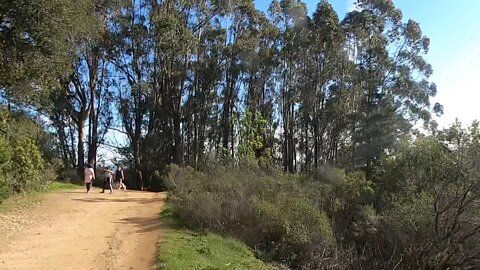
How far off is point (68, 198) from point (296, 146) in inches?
1184

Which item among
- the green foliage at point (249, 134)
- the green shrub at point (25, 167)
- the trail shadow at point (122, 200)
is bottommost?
the trail shadow at point (122, 200)

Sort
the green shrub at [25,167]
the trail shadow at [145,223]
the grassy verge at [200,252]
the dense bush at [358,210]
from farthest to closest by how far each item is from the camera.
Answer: the green shrub at [25,167]
the dense bush at [358,210]
the trail shadow at [145,223]
the grassy verge at [200,252]

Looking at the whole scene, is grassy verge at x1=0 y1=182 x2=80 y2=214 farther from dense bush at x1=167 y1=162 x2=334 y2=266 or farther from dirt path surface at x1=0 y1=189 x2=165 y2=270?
dense bush at x1=167 y1=162 x2=334 y2=266

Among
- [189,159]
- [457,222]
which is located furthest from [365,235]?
[189,159]

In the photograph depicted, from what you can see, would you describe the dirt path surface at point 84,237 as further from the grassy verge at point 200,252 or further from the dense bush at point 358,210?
the dense bush at point 358,210

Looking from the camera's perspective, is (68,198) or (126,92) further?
(126,92)

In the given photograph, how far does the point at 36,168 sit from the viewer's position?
2084 cm

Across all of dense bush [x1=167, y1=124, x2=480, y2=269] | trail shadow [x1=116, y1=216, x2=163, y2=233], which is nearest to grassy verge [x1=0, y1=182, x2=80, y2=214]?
trail shadow [x1=116, y1=216, x2=163, y2=233]

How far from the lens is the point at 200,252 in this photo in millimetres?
12461

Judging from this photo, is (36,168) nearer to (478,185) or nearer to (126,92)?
(478,185)

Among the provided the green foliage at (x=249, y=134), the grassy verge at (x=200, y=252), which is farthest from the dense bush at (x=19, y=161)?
the green foliage at (x=249, y=134)

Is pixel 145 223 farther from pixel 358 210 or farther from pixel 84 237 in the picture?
pixel 358 210

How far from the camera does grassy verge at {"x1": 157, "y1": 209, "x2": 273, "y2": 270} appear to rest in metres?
11.1

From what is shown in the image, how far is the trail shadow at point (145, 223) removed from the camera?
1468 cm
